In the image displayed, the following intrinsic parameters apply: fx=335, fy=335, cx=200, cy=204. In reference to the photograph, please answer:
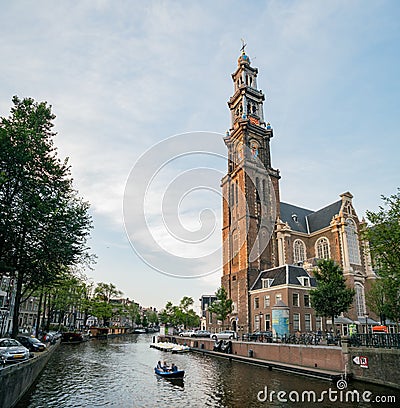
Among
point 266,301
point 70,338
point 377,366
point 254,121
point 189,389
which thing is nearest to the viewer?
point 377,366

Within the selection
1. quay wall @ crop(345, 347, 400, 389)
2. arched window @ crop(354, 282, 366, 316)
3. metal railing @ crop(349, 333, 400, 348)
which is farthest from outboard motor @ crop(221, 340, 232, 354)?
arched window @ crop(354, 282, 366, 316)

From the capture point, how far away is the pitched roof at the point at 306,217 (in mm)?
65600

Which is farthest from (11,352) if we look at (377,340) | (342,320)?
(342,320)

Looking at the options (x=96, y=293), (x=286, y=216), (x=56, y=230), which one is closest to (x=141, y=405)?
(x=56, y=230)

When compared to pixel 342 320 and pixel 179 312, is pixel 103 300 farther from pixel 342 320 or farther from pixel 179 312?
pixel 342 320

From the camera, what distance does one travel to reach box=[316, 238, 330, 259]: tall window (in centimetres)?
6347

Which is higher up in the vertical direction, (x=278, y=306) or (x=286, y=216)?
(x=286, y=216)

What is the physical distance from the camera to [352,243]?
6081 centimetres

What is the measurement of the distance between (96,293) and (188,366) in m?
62.9

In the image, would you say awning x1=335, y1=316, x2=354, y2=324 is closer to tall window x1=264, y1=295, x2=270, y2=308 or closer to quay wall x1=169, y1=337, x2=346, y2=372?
tall window x1=264, y1=295, x2=270, y2=308

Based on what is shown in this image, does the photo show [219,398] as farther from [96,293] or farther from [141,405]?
[96,293]

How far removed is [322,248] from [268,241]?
10.5 meters

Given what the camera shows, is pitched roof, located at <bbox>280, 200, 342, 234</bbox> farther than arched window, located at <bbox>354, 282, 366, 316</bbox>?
Yes

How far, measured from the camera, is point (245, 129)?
7231 cm
